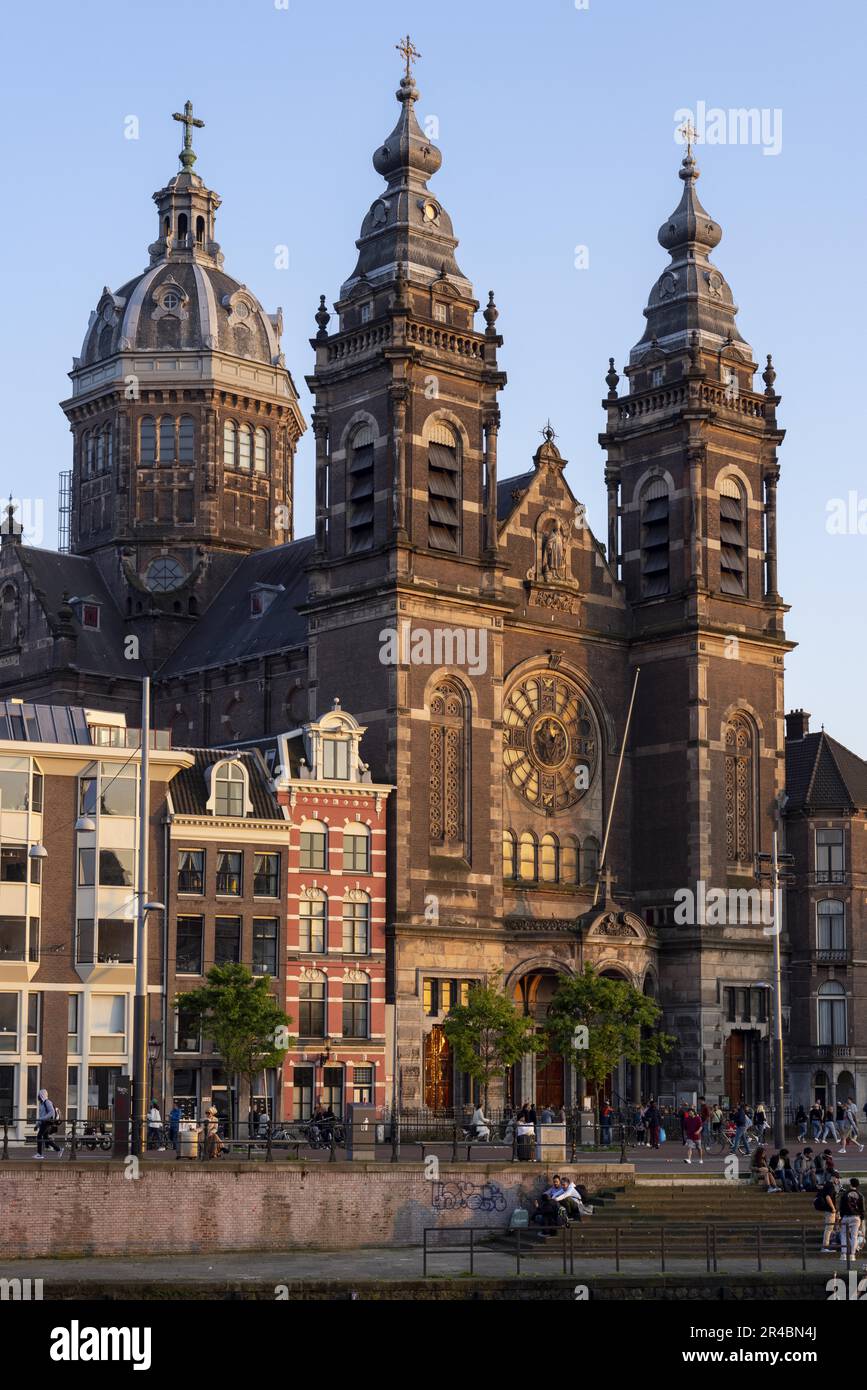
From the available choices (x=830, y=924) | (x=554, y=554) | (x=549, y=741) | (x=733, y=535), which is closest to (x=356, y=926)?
(x=549, y=741)

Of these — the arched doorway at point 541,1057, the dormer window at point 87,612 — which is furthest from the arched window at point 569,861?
the dormer window at point 87,612

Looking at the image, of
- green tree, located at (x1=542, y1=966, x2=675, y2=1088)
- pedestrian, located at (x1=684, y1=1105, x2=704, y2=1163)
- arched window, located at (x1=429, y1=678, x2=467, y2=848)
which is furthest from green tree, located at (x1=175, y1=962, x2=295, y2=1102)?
arched window, located at (x1=429, y1=678, x2=467, y2=848)

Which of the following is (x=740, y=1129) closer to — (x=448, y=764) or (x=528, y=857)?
(x=528, y=857)

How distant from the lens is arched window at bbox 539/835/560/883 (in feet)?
271

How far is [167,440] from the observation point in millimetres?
101938

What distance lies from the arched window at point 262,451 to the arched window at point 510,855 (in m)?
28.5

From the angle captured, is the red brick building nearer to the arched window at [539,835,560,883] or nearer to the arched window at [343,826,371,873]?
the arched window at [343,826,371,873]

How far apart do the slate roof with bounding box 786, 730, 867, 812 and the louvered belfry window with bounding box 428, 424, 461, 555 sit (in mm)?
20235

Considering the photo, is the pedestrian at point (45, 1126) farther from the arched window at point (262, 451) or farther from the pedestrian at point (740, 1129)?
the arched window at point (262, 451)

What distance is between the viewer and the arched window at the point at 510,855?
266 ft

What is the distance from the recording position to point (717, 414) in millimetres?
88188

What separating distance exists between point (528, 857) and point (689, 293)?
2420 centimetres
